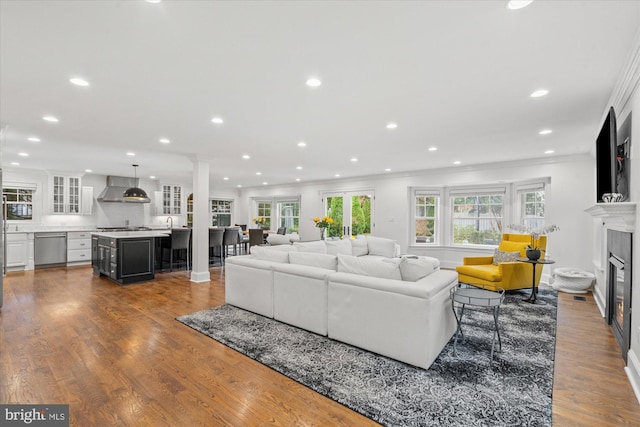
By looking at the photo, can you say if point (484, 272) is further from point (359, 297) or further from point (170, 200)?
point (170, 200)

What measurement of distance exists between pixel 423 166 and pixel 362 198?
7.91 ft

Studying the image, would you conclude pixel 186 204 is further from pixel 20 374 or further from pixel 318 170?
pixel 20 374

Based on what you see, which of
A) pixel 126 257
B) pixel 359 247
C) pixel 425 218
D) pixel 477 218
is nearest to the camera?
pixel 126 257

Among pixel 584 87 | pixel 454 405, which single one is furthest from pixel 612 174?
pixel 454 405

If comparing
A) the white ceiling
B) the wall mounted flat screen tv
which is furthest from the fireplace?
the white ceiling

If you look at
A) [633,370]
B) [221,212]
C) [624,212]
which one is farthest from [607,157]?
[221,212]

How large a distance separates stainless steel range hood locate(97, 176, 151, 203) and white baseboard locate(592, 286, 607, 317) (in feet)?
31.5

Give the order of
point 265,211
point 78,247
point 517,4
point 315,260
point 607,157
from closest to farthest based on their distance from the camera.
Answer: point 517,4
point 607,157
point 315,260
point 78,247
point 265,211

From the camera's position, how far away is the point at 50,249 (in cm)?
739

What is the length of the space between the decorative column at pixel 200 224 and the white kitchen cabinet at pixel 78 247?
13.5ft

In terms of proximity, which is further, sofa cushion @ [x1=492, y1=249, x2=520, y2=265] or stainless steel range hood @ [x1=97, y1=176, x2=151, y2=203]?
stainless steel range hood @ [x1=97, y1=176, x2=151, y2=203]

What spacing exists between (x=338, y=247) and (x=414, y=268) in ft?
9.74

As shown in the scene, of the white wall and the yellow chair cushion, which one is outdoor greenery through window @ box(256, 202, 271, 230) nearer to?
the white wall

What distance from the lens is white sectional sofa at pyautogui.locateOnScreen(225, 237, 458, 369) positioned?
8.50 feet
